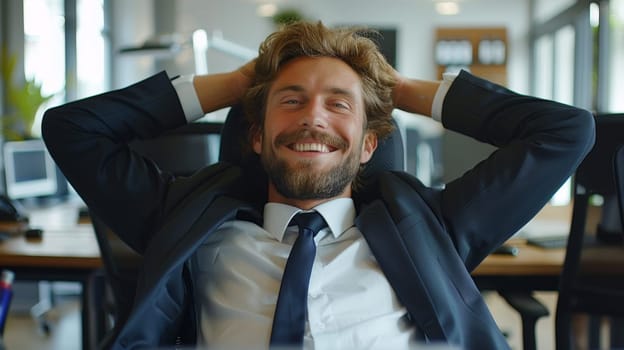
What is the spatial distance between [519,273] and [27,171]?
102 inches

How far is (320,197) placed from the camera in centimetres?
141

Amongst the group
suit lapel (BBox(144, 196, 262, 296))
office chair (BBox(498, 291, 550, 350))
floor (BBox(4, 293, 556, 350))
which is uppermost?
suit lapel (BBox(144, 196, 262, 296))

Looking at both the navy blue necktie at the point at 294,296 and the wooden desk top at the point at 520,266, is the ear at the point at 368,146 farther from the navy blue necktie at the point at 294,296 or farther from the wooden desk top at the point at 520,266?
the wooden desk top at the point at 520,266

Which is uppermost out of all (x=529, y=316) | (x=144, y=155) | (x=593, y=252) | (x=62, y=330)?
(x=144, y=155)

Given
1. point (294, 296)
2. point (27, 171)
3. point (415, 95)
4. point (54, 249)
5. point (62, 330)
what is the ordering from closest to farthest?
1. point (294, 296)
2. point (415, 95)
3. point (54, 249)
4. point (27, 171)
5. point (62, 330)

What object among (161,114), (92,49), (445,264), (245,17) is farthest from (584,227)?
(245,17)

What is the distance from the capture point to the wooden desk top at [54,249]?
192 cm

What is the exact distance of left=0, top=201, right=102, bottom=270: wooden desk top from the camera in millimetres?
1924

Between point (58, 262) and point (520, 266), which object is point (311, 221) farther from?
point (58, 262)

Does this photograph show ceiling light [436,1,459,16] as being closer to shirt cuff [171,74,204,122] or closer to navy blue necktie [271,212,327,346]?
shirt cuff [171,74,204,122]

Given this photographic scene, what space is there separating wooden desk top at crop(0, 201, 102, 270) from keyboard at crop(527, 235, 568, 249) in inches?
55.1

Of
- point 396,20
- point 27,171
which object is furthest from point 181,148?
point 396,20

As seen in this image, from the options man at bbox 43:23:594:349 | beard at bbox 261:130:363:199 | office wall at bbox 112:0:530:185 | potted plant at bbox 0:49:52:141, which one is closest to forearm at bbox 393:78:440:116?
man at bbox 43:23:594:349

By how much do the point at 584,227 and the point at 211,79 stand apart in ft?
3.52
